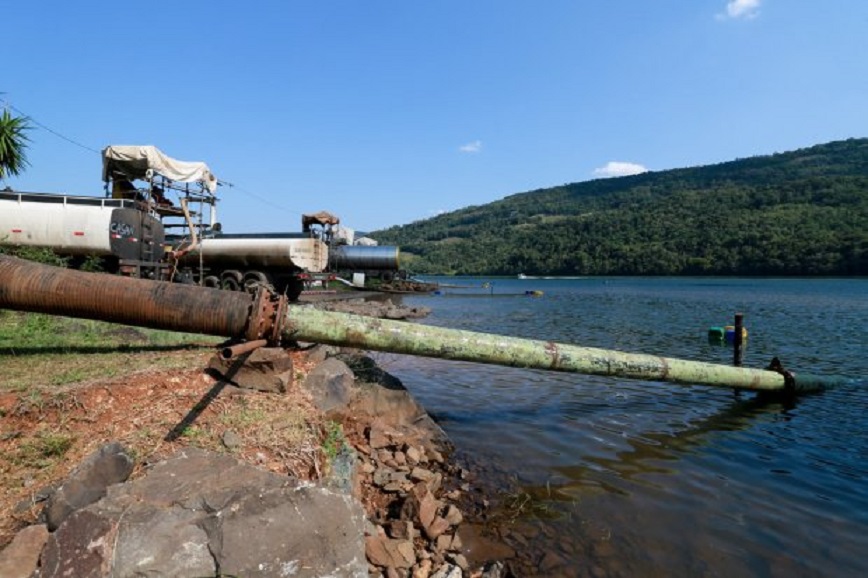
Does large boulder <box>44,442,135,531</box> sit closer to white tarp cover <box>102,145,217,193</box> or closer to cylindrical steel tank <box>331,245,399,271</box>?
white tarp cover <box>102,145,217,193</box>

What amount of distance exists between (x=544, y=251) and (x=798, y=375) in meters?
171

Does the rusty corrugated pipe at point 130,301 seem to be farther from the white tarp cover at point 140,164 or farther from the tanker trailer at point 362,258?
the tanker trailer at point 362,258

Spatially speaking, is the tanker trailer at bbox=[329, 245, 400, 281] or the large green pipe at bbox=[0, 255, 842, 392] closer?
the large green pipe at bbox=[0, 255, 842, 392]

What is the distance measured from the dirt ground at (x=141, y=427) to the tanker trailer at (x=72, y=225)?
13078mm

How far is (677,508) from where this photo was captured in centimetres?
629

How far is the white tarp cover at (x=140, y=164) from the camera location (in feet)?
66.1

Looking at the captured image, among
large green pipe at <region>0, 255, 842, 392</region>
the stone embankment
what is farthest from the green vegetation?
the stone embankment

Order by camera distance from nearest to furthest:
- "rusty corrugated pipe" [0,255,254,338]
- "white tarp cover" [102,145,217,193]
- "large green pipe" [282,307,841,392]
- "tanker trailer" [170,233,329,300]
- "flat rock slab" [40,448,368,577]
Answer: "flat rock slab" [40,448,368,577] → "rusty corrugated pipe" [0,255,254,338] → "large green pipe" [282,307,841,392] → "white tarp cover" [102,145,217,193] → "tanker trailer" [170,233,329,300]

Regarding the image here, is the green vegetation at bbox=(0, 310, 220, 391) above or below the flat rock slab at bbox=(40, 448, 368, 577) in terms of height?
above

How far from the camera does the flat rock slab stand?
3033mm

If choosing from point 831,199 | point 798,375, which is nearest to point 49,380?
point 798,375

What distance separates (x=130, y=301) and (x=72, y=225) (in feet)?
47.9

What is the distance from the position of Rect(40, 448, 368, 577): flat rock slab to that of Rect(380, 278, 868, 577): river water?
110 inches

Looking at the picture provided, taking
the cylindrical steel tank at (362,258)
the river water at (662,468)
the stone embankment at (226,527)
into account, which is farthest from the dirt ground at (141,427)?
the cylindrical steel tank at (362,258)
